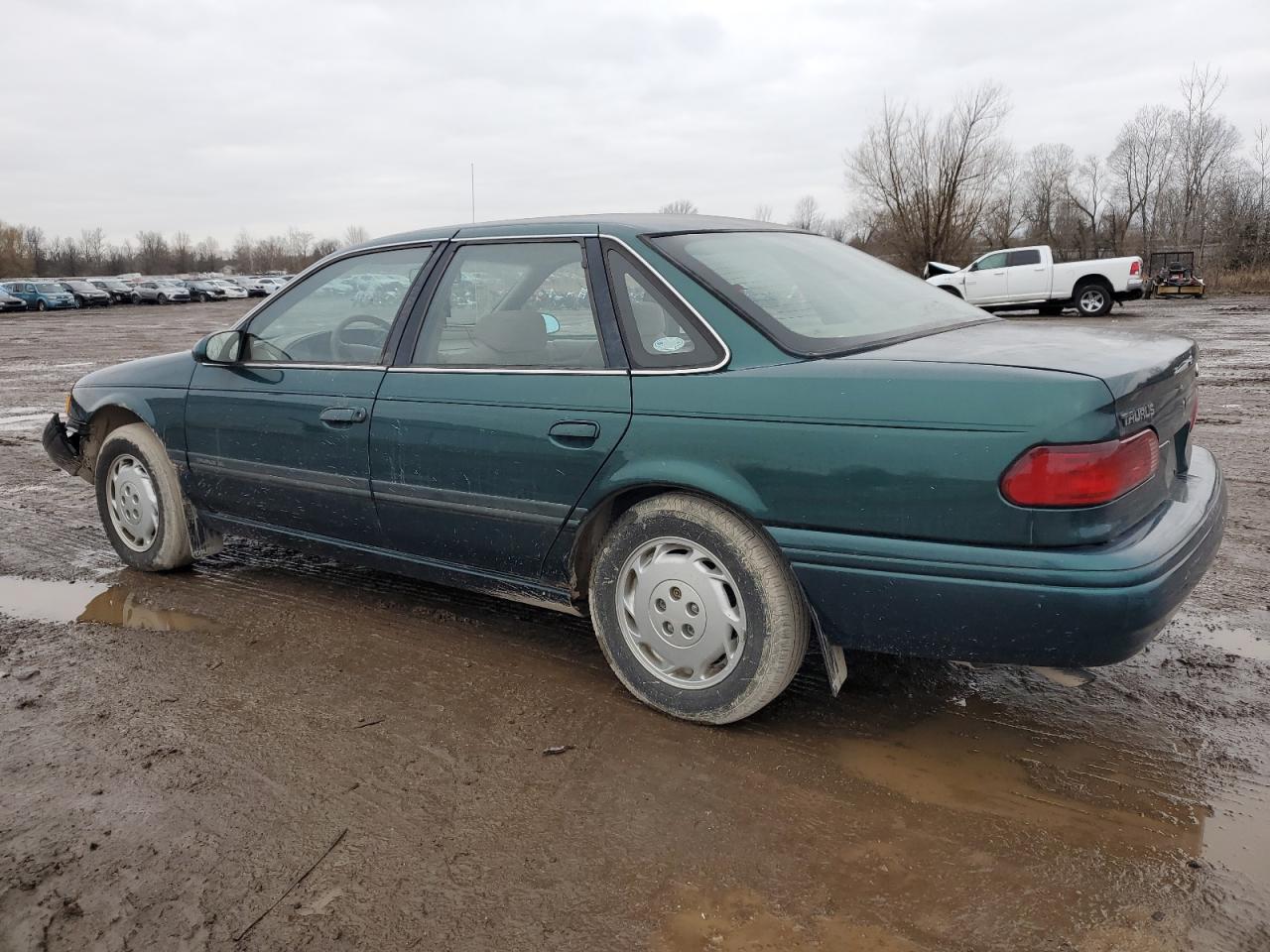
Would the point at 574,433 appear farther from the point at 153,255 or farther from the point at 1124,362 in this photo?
the point at 153,255

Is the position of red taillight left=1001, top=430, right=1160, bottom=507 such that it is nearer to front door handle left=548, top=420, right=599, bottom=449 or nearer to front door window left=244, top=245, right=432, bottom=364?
front door handle left=548, top=420, right=599, bottom=449

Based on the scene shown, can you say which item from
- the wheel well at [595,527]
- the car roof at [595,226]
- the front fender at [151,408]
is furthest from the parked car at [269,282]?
the wheel well at [595,527]

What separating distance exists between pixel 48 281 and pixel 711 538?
48.6 m

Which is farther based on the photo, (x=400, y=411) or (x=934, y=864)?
(x=400, y=411)

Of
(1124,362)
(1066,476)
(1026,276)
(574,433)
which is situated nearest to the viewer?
(1066,476)

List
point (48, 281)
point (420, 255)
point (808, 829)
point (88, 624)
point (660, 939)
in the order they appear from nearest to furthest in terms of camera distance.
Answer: point (660, 939)
point (808, 829)
point (420, 255)
point (88, 624)
point (48, 281)

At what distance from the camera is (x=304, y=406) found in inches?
141

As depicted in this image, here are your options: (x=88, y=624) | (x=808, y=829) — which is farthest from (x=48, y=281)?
(x=808, y=829)

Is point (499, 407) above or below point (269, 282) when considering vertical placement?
below

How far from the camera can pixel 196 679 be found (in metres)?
3.28

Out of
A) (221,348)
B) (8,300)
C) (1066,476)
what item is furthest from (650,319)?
(8,300)

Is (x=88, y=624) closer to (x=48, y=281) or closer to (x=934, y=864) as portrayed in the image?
(x=934, y=864)

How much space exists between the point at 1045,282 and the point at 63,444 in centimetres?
2033

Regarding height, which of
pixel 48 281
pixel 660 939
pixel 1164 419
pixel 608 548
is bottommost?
pixel 660 939
